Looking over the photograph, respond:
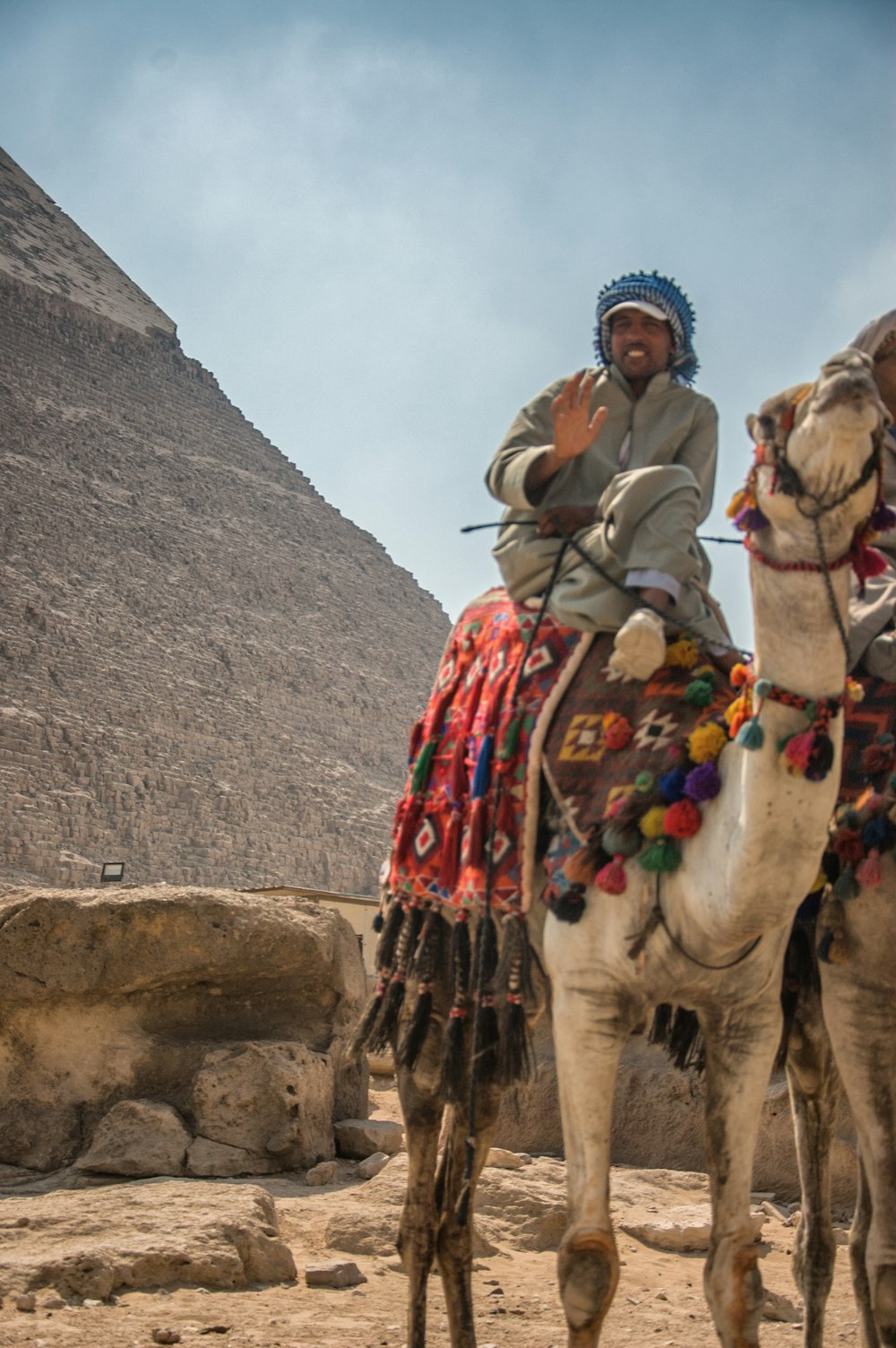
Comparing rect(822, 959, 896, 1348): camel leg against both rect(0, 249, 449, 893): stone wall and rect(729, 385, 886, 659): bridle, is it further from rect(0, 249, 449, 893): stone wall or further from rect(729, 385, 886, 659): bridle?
rect(0, 249, 449, 893): stone wall

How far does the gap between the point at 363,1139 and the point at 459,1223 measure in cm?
299

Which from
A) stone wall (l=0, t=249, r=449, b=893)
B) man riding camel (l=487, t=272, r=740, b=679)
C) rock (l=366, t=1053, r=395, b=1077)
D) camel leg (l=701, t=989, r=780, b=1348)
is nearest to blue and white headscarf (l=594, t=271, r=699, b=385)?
man riding camel (l=487, t=272, r=740, b=679)

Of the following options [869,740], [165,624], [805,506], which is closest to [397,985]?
[869,740]

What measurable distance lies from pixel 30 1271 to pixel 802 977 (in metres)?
1.97

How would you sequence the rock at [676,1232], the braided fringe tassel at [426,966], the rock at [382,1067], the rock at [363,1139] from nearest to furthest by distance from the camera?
the braided fringe tassel at [426,966], the rock at [676,1232], the rock at [363,1139], the rock at [382,1067]

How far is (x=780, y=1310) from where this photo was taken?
4.38 m

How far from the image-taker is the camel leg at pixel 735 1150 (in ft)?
9.86

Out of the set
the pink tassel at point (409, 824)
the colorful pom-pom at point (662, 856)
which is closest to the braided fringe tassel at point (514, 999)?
the colorful pom-pom at point (662, 856)

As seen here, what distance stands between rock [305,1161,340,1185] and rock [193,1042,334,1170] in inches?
8.1

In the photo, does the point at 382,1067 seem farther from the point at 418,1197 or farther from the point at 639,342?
the point at 639,342

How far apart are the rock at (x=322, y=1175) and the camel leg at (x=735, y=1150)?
10.1 feet

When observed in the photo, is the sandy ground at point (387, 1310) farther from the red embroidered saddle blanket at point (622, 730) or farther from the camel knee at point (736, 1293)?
the red embroidered saddle blanket at point (622, 730)

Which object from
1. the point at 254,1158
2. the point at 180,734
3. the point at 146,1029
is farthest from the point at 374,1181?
the point at 180,734

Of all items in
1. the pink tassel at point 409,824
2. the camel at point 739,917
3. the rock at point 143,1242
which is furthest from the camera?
the rock at point 143,1242
